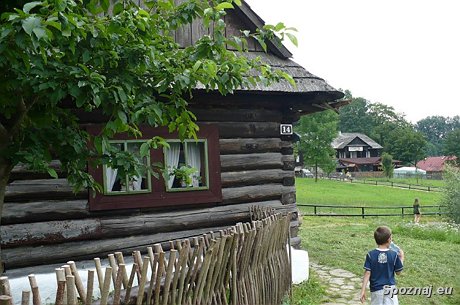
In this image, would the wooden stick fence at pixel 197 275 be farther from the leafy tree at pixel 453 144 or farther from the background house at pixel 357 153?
→ the leafy tree at pixel 453 144

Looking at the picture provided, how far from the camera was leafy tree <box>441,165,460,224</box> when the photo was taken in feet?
64.7

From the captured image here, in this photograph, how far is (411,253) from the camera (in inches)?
437

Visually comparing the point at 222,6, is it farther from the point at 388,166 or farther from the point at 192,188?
the point at 388,166

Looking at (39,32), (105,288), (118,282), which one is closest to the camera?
(39,32)

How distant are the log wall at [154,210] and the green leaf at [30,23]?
14.0ft

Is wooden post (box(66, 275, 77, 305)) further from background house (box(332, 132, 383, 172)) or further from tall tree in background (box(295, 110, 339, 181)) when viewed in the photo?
background house (box(332, 132, 383, 172))

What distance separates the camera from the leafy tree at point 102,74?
3295 mm

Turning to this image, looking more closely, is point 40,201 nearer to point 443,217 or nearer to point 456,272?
point 456,272

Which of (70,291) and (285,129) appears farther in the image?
(285,129)

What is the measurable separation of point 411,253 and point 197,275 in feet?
29.8

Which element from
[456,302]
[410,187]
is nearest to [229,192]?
[456,302]

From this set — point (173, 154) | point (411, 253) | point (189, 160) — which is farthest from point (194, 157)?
point (411, 253)

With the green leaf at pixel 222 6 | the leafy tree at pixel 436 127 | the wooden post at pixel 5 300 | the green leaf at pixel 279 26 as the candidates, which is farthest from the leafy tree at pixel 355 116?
the wooden post at pixel 5 300

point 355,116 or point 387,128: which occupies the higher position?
point 355,116
